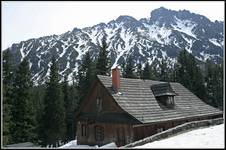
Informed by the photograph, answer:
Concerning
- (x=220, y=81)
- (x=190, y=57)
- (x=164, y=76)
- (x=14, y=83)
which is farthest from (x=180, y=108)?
(x=220, y=81)

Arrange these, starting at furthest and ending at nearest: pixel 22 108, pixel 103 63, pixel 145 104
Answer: pixel 103 63, pixel 22 108, pixel 145 104

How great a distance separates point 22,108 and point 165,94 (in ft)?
54.3

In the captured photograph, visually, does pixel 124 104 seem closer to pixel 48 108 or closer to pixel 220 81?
pixel 48 108

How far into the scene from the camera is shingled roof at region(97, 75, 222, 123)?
98.3ft

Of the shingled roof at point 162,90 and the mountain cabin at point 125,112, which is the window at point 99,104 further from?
the shingled roof at point 162,90

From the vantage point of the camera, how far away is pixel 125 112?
29109mm

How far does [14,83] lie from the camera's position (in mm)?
40719

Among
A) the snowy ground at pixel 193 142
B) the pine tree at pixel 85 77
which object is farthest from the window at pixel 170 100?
the pine tree at pixel 85 77

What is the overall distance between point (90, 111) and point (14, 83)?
41.7 ft

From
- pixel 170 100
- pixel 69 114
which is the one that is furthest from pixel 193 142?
pixel 69 114

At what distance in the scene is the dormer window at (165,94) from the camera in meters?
34.9

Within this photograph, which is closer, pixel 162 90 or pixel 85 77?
pixel 162 90

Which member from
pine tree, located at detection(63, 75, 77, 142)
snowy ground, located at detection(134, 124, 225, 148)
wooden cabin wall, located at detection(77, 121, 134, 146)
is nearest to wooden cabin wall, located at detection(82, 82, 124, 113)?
wooden cabin wall, located at detection(77, 121, 134, 146)

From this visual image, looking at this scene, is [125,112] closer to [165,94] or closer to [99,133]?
[99,133]
